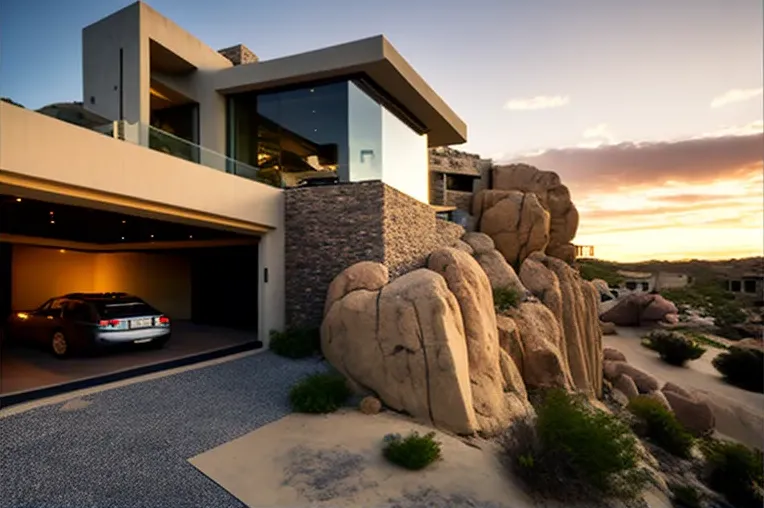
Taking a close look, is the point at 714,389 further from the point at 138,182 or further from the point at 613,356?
the point at 138,182

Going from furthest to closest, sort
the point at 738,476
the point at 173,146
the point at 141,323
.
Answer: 1. the point at 738,476
2. the point at 141,323
3. the point at 173,146

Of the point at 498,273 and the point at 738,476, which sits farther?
the point at 498,273

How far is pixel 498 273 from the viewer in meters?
13.9

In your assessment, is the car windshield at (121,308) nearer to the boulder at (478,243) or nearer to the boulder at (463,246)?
the boulder at (463,246)

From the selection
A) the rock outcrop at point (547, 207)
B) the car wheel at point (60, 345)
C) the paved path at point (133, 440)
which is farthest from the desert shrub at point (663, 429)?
the car wheel at point (60, 345)

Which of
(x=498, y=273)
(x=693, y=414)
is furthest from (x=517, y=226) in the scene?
(x=693, y=414)

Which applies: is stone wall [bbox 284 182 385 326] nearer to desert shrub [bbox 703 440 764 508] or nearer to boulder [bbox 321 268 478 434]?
boulder [bbox 321 268 478 434]

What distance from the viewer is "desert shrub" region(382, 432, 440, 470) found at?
16.8 feet

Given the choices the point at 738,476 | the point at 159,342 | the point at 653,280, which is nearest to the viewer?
the point at 738,476

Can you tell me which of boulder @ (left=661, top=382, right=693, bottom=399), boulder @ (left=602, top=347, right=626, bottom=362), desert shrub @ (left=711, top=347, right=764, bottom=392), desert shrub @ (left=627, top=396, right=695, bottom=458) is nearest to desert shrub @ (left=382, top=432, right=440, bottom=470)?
desert shrub @ (left=627, top=396, right=695, bottom=458)

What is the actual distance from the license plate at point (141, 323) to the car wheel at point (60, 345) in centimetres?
144

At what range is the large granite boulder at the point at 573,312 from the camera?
1388 cm

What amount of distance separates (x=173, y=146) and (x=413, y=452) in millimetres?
7831

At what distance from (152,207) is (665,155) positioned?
16.3 metres
